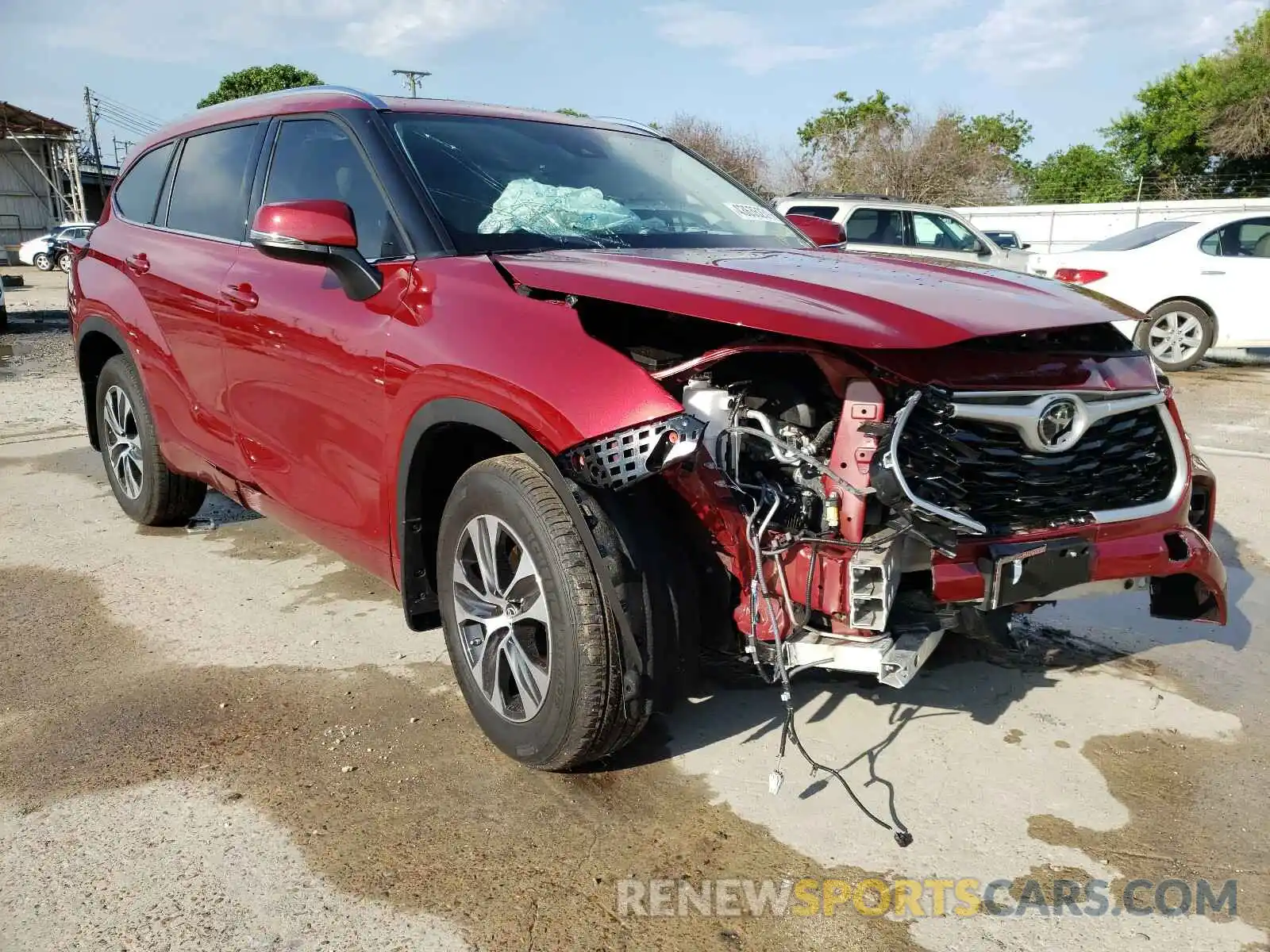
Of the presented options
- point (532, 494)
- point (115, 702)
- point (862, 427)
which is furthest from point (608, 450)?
point (115, 702)

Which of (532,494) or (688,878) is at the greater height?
(532,494)

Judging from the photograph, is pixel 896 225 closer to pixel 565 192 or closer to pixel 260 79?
pixel 565 192

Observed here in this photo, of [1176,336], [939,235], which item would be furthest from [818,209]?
[1176,336]

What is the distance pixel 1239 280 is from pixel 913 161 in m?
26.8

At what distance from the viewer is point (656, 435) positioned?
92.2 inches

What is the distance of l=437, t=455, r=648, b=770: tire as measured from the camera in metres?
2.53

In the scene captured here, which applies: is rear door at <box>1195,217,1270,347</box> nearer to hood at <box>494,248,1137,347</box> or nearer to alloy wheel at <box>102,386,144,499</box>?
hood at <box>494,248,1137,347</box>

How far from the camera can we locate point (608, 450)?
2373 mm

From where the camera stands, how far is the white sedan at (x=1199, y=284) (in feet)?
35.3

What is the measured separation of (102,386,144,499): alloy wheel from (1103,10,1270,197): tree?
34109mm

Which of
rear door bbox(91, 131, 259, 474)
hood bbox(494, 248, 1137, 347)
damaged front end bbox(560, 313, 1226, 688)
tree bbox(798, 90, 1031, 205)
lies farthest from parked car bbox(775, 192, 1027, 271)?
tree bbox(798, 90, 1031, 205)

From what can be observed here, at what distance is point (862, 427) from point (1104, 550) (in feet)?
2.61

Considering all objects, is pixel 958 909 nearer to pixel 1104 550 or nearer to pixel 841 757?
pixel 841 757

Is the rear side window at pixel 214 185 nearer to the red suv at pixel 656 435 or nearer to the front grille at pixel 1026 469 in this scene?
the red suv at pixel 656 435
